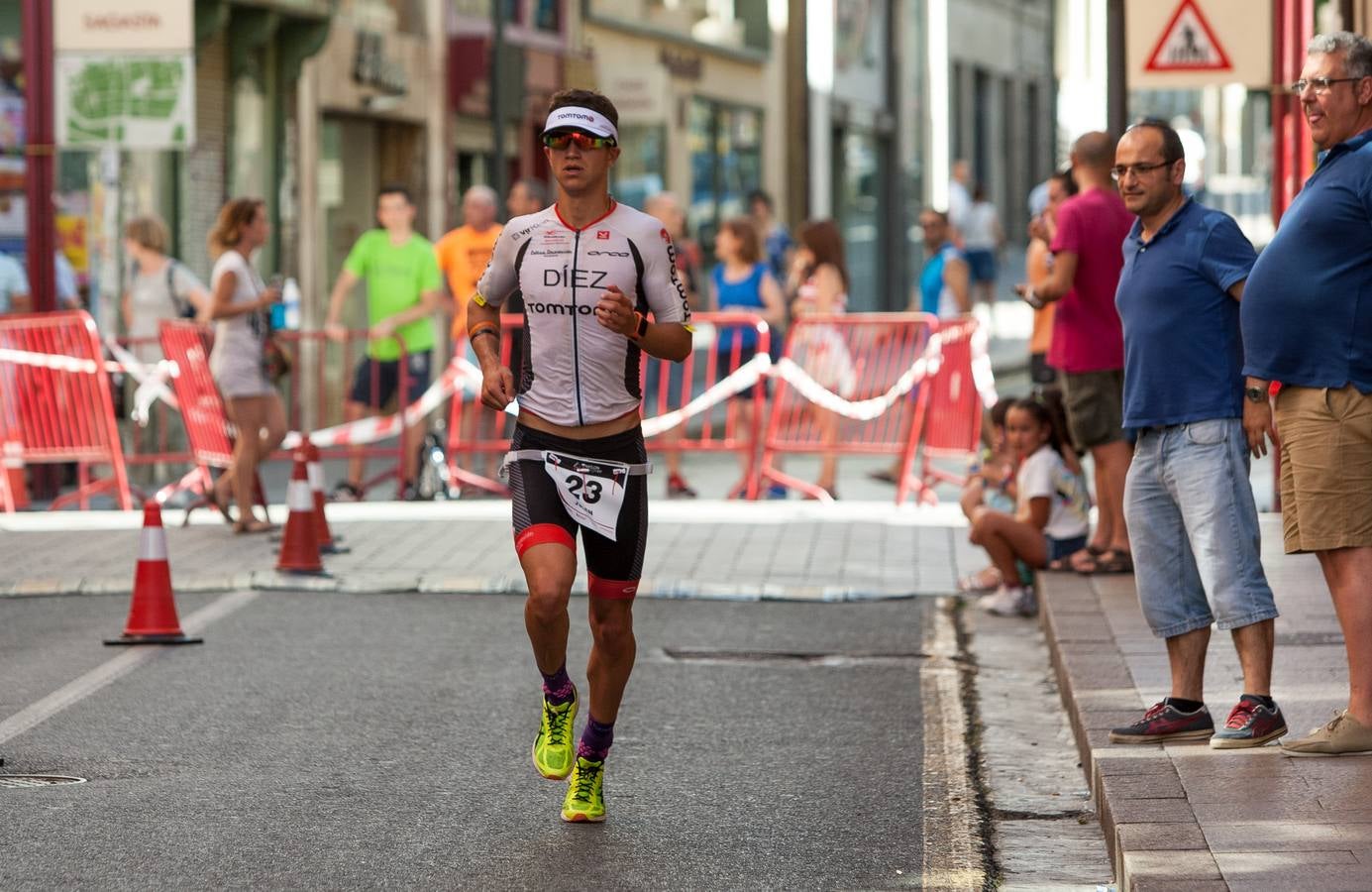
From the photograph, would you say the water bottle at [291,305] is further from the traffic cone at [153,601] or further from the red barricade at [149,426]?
the traffic cone at [153,601]

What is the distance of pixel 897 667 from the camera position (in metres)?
9.46

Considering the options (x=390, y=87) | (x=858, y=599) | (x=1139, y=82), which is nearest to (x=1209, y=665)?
(x=858, y=599)

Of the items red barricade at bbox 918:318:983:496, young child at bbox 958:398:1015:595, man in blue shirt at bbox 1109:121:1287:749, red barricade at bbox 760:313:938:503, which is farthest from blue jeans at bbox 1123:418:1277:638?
red barricade at bbox 760:313:938:503

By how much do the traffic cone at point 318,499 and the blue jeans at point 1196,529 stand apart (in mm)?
5413

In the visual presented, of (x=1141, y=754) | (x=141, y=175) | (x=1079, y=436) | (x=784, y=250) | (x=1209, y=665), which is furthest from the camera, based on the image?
(x=784, y=250)

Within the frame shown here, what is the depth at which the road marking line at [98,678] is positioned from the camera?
8031 millimetres

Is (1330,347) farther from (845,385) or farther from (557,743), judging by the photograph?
(845,385)

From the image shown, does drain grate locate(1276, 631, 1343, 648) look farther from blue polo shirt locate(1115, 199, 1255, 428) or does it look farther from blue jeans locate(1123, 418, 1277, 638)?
blue polo shirt locate(1115, 199, 1255, 428)

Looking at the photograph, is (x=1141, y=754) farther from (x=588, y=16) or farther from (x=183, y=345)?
(x=588, y=16)

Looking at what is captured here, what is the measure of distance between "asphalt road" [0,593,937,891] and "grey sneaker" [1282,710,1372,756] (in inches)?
41.4

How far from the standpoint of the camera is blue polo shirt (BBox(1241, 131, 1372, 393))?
6.46 m

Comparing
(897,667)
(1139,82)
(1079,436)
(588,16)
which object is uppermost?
(588,16)

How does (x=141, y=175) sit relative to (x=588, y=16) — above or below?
below

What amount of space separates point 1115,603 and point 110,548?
5435 mm
